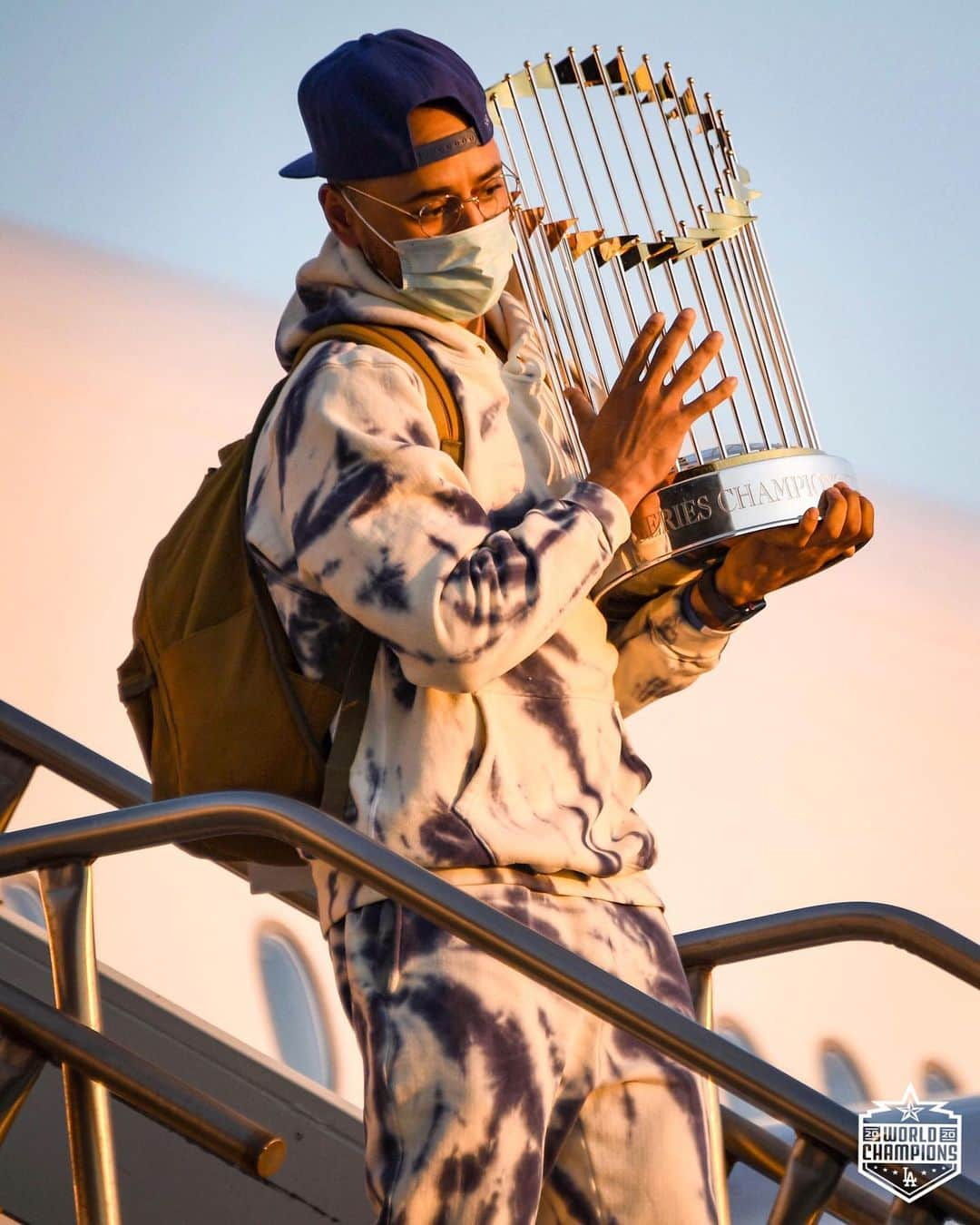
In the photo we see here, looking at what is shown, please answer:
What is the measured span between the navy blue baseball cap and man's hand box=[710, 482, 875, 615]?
410mm

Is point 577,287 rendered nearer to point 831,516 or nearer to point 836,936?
point 831,516

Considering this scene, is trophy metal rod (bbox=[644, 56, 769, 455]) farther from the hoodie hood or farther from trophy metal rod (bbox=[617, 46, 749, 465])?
the hoodie hood

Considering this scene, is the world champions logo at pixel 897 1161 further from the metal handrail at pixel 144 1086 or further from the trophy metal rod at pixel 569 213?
the trophy metal rod at pixel 569 213

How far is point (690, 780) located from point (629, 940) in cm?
980

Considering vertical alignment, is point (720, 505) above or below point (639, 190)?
below

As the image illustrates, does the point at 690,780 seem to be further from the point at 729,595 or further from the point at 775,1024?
the point at 729,595

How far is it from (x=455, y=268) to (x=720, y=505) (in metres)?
0.30

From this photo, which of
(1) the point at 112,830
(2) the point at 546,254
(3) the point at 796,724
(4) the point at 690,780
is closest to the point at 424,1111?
(1) the point at 112,830

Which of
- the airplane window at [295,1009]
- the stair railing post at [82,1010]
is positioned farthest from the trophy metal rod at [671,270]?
the airplane window at [295,1009]

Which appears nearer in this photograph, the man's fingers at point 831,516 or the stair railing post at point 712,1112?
the stair railing post at point 712,1112

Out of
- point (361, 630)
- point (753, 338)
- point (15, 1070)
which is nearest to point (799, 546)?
point (753, 338)

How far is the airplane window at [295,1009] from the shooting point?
17.9 feet

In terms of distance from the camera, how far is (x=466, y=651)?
4.45ft

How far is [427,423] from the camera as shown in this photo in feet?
4.72
